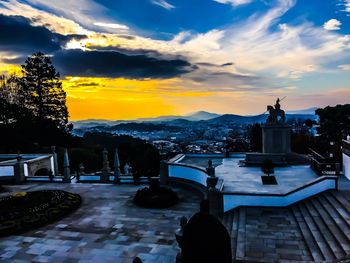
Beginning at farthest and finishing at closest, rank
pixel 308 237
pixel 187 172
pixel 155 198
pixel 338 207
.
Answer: pixel 187 172
pixel 155 198
pixel 338 207
pixel 308 237

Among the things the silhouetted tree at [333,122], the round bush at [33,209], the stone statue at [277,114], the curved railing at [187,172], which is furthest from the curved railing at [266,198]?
the silhouetted tree at [333,122]

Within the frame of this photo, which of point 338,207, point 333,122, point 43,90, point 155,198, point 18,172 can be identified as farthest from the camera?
point 43,90

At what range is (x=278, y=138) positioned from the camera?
2433 centimetres

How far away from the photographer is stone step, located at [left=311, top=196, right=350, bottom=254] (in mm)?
9578

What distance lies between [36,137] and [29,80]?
33.3 ft

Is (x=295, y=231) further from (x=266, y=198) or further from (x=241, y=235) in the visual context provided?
(x=266, y=198)

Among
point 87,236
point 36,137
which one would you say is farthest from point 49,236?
point 36,137

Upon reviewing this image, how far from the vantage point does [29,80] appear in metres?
48.3

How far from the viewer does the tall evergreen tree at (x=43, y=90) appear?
48406 millimetres

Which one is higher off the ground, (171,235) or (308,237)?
(308,237)

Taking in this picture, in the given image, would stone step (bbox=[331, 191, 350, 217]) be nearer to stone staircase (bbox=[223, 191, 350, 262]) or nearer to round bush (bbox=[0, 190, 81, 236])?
stone staircase (bbox=[223, 191, 350, 262])

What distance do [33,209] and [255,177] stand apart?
518 inches

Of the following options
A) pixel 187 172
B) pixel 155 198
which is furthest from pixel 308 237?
pixel 187 172

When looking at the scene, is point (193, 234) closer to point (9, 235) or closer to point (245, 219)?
point (245, 219)
